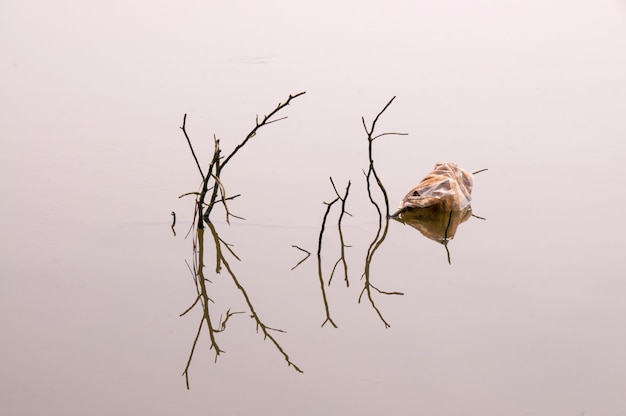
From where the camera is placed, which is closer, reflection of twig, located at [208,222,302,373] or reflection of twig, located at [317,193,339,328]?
reflection of twig, located at [208,222,302,373]

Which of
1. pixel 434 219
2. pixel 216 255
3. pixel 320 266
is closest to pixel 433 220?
pixel 434 219

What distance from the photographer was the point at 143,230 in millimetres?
2926

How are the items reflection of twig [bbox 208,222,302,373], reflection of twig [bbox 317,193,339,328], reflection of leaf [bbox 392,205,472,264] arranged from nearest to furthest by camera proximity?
1. reflection of twig [bbox 208,222,302,373]
2. reflection of twig [bbox 317,193,339,328]
3. reflection of leaf [bbox 392,205,472,264]

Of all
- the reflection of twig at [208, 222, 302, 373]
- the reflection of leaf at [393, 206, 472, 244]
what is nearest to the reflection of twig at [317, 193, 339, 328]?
the reflection of twig at [208, 222, 302, 373]

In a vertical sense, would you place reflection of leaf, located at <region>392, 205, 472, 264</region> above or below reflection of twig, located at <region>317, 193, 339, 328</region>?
above

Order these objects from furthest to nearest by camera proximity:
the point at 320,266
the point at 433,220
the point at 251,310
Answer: the point at 433,220
the point at 320,266
the point at 251,310

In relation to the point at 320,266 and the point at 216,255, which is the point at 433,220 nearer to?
the point at 320,266

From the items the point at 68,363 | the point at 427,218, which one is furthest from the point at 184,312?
the point at 427,218

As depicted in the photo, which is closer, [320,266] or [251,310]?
[251,310]

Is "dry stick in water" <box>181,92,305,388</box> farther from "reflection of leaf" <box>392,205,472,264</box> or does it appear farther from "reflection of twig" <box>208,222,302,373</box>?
"reflection of leaf" <box>392,205,472,264</box>

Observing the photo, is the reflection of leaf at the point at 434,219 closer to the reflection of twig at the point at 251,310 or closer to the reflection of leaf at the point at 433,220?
the reflection of leaf at the point at 433,220

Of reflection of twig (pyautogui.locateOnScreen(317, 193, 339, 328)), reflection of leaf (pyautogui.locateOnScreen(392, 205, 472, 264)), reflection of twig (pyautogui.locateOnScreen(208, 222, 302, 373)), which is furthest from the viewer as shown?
reflection of leaf (pyautogui.locateOnScreen(392, 205, 472, 264))

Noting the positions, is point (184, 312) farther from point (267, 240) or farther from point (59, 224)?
point (59, 224)

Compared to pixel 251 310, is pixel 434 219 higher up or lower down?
higher up
